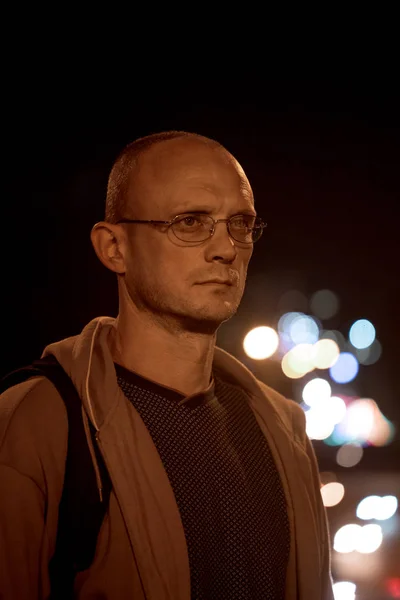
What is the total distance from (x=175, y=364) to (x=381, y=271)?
477 cm

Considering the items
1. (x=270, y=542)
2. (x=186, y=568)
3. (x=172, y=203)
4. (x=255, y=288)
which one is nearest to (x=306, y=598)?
(x=270, y=542)

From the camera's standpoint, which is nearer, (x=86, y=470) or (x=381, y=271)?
(x=86, y=470)

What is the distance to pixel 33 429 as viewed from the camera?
193 centimetres

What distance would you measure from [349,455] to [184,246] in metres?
5.72

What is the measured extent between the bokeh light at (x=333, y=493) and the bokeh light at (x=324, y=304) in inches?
62.3

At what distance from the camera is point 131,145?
239 cm

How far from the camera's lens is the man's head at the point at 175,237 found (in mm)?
2176

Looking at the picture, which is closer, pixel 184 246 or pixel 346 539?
pixel 184 246

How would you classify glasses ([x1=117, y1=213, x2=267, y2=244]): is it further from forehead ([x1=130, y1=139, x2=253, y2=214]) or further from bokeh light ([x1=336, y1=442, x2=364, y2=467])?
bokeh light ([x1=336, y1=442, x2=364, y2=467])

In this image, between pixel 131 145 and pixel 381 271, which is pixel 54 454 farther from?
pixel 381 271

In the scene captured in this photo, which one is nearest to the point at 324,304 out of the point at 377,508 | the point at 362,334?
the point at 362,334

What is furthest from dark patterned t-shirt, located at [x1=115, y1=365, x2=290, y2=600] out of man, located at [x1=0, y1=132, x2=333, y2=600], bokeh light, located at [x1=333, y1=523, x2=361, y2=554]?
bokeh light, located at [x1=333, y1=523, x2=361, y2=554]

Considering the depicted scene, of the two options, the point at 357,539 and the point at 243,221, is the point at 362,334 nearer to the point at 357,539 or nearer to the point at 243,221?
the point at 357,539

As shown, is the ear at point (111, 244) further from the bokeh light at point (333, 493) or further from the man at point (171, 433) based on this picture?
the bokeh light at point (333, 493)
